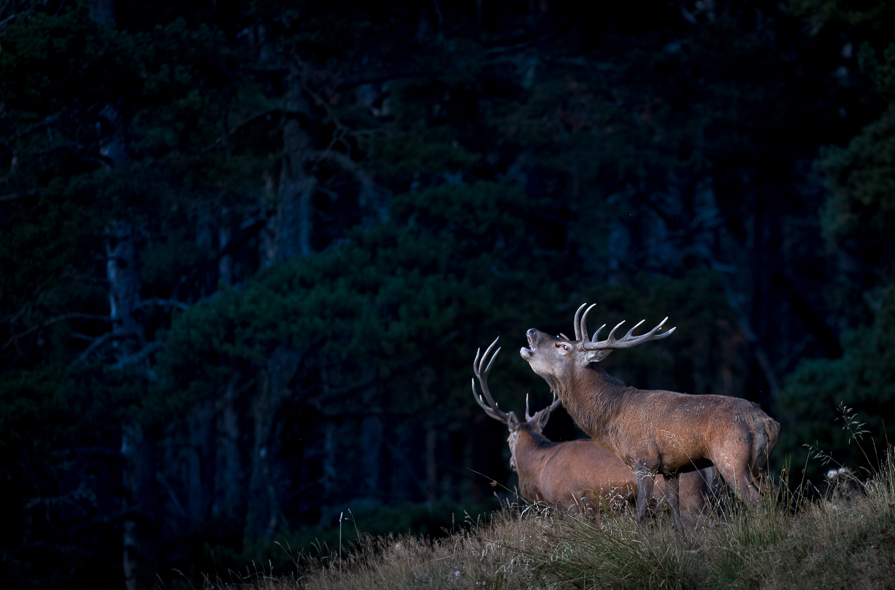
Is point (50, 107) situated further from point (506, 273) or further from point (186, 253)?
point (506, 273)

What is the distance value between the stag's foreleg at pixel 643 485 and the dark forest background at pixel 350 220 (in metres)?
7.13

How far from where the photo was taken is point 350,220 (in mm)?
22656

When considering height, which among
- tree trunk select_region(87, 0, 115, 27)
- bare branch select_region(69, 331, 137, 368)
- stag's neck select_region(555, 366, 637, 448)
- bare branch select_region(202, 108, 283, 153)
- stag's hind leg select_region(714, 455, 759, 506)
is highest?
tree trunk select_region(87, 0, 115, 27)

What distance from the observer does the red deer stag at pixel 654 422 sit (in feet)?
19.0

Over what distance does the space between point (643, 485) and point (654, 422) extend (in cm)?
39

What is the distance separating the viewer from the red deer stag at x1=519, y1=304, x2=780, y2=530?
19.0 feet

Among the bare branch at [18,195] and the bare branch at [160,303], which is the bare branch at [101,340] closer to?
the bare branch at [160,303]

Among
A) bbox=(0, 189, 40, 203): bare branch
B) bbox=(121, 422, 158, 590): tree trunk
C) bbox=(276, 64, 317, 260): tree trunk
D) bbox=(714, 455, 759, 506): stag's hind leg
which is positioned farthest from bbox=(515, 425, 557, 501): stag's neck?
bbox=(276, 64, 317, 260): tree trunk

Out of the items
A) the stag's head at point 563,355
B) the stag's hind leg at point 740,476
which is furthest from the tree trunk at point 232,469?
the stag's hind leg at point 740,476

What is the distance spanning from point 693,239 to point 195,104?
1252cm

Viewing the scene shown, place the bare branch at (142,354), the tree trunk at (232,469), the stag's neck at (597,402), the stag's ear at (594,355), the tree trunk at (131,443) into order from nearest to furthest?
the stag's neck at (597,402), the stag's ear at (594,355), the bare branch at (142,354), the tree trunk at (131,443), the tree trunk at (232,469)

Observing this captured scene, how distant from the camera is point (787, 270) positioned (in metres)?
30.9

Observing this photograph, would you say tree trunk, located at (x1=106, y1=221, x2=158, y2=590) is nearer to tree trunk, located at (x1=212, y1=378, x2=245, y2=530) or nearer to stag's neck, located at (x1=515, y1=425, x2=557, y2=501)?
tree trunk, located at (x1=212, y1=378, x2=245, y2=530)

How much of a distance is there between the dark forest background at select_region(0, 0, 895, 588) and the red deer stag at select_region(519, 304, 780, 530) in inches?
265
